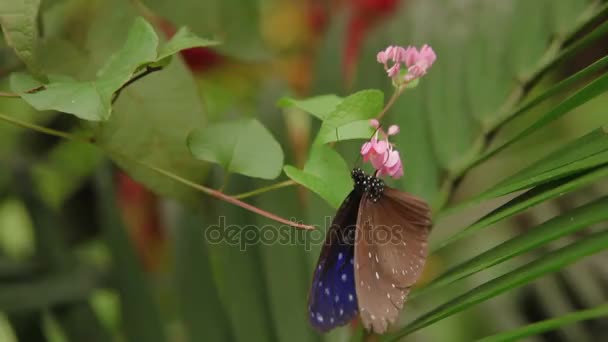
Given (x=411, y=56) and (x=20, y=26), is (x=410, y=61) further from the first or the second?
(x=20, y=26)

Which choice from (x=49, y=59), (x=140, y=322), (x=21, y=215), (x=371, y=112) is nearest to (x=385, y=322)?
(x=371, y=112)

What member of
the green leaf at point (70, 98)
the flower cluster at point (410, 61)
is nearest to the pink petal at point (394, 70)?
the flower cluster at point (410, 61)

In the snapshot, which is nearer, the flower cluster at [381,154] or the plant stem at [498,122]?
the flower cluster at [381,154]

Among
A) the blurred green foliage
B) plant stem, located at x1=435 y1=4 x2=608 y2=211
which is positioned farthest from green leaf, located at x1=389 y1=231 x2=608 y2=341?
plant stem, located at x1=435 y1=4 x2=608 y2=211

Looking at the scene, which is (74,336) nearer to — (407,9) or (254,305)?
(254,305)

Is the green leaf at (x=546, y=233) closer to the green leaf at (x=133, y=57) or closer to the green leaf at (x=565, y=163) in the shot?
the green leaf at (x=565, y=163)

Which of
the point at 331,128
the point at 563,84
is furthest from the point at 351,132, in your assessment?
the point at 563,84
